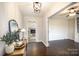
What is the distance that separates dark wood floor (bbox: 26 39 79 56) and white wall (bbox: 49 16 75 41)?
9 centimetres

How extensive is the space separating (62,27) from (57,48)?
39 cm

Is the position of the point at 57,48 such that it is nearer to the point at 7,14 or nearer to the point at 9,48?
the point at 9,48

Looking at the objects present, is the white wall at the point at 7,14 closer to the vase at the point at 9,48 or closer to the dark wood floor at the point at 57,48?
the vase at the point at 9,48

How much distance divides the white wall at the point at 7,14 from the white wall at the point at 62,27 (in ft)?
1.94

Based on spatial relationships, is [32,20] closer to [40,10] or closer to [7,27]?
[40,10]

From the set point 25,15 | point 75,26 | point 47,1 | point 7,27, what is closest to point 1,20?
point 7,27

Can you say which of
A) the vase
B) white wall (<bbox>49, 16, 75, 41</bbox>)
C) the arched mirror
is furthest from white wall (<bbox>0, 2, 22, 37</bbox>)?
white wall (<bbox>49, 16, 75, 41</bbox>)

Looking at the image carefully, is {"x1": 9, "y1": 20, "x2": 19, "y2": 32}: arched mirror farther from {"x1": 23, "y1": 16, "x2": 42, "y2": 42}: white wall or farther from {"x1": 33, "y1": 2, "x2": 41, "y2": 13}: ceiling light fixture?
{"x1": 33, "y1": 2, "x2": 41, "y2": 13}: ceiling light fixture

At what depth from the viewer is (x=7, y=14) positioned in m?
1.51

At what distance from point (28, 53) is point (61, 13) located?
35.9 inches

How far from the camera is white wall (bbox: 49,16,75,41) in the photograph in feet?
5.15

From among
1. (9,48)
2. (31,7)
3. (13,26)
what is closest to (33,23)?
(31,7)

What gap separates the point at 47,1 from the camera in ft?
4.63

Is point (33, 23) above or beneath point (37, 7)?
beneath
